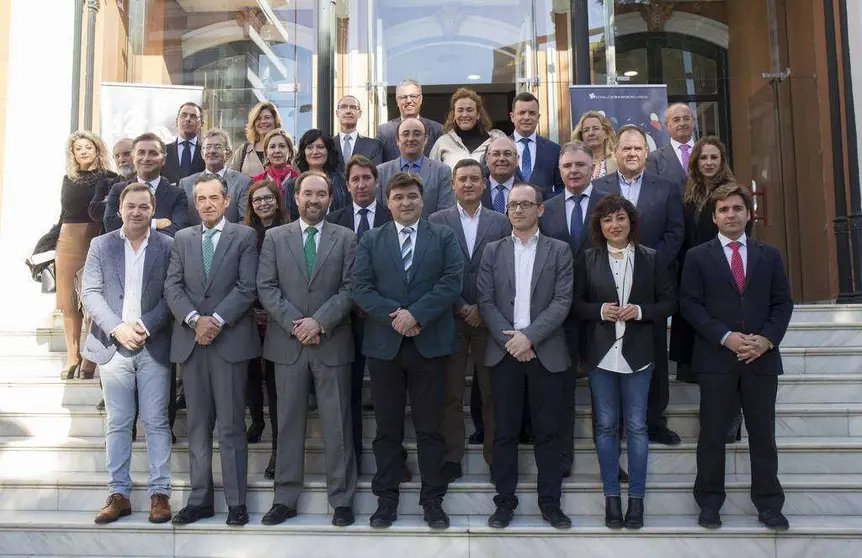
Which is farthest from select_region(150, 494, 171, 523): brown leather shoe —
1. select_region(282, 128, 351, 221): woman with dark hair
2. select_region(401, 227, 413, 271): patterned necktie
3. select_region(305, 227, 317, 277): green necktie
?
select_region(282, 128, 351, 221): woman with dark hair

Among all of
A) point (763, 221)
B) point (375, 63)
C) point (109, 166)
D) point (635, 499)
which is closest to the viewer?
point (635, 499)

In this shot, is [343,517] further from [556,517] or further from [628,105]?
[628,105]

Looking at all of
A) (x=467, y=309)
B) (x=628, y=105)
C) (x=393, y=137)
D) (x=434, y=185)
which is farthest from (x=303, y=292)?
(x=628, y=105)

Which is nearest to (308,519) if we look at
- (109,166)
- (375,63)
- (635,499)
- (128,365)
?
(128,365)

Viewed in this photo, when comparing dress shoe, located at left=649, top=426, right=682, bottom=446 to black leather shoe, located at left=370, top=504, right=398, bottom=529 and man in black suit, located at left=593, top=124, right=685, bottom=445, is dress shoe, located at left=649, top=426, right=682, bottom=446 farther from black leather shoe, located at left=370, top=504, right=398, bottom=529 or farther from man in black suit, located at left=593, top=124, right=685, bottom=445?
black leather shoe, located at left=370, top=504, right=398, bottom=529

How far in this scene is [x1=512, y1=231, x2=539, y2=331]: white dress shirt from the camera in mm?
4797

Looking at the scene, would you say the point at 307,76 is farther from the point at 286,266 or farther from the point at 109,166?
the point at 286,266

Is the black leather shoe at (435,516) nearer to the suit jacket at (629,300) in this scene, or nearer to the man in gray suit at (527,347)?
the man in gray suit at (527,347)

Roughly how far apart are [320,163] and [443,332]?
5.92 ft

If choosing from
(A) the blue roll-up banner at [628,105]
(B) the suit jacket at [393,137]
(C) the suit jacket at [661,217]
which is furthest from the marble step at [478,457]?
(A) the blue roll-up banner at [628,105]

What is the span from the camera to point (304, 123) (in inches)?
405

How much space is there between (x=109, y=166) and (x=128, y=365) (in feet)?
7.04

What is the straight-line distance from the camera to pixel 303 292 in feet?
16.0

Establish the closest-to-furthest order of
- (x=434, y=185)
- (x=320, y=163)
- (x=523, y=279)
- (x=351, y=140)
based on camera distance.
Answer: (x=523, y=279)
(x=434, y=185)
(x=320, y=163)
(x=351, y=140)
